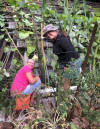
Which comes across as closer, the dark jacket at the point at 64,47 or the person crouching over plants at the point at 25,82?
the person crouching over plants at the point at 25,82

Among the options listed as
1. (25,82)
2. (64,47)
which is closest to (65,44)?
(64,47)

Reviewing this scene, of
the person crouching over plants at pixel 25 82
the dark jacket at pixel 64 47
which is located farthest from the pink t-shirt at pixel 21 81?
→ the dark jacket at pixel 64 47

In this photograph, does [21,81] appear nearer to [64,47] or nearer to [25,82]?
[25,82]

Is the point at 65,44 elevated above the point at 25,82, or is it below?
above

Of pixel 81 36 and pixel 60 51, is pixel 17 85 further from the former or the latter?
pixel 81 36

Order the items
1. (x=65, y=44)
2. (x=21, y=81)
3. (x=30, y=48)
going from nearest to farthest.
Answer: (x=21, y=81) < (x=65, y=44) < (x=30, y=48)

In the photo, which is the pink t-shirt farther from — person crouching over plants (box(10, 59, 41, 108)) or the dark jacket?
the dark jacket

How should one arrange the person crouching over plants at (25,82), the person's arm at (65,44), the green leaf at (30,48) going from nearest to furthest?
the person crouching over plants at (25,82), the person's arm at (65,44), the green leaf at (30,48)

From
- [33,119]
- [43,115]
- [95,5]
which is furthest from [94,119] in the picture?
[95,5]

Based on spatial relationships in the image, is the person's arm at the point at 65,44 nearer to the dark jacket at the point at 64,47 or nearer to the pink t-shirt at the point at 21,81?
the dark jacket at the point at 64,47

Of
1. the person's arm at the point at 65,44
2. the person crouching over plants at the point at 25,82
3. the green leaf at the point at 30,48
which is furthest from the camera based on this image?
the green leaf at the point at 30,48

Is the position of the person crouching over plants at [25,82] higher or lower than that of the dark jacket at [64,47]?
lower

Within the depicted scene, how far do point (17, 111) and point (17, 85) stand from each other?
373 millimetres

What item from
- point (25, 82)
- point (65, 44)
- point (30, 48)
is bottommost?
point (25, 82)
